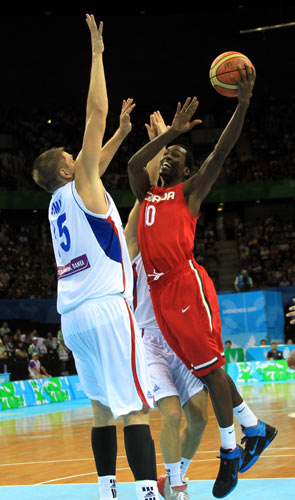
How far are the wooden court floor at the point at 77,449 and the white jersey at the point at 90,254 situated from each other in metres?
2.77

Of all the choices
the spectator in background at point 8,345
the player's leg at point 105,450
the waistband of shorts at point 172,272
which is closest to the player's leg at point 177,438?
the player's leg at point 105,450

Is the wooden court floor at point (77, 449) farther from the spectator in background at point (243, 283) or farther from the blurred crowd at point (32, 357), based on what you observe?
the spectator in background at point (243, 283)

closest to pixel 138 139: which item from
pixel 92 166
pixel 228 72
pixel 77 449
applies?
pixel 77 449

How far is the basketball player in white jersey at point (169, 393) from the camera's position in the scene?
16.5ft

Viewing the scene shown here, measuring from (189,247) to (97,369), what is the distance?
4.63 feet

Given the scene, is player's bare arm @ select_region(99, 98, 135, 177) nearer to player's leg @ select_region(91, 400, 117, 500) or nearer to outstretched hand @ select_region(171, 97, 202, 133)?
outstretched hand @ select_region(171, 97, 202, 133)

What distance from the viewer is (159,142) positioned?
17.3 ft

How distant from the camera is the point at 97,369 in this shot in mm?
4199

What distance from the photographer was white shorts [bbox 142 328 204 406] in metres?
5.25

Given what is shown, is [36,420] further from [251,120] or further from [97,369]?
[251,120]

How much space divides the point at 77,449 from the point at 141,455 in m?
5.28

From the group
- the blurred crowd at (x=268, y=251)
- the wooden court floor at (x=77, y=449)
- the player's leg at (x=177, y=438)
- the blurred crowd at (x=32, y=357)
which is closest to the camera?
the player's leg at (x=177, y=438)

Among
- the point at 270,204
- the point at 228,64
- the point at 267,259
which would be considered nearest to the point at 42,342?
the point at 267,259

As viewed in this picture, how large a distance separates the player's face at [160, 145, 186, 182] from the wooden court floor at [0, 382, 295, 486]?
268 centimetres
